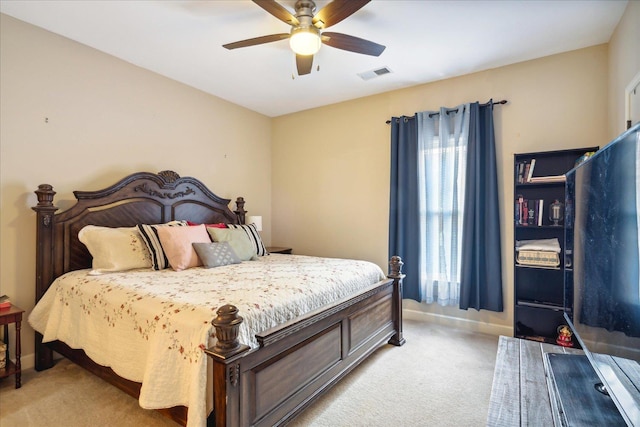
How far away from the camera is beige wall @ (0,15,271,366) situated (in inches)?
102

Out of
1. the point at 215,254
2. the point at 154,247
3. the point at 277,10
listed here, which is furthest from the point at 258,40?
the point at 154,247

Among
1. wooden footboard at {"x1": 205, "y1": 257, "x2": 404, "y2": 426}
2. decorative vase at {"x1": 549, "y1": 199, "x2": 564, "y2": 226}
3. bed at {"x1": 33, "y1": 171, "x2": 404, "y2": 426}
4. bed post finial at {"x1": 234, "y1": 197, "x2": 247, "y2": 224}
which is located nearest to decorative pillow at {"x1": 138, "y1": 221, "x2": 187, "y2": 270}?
bed at {"x1": 33, "y1": 171, "x2": 404, "y2": 426}

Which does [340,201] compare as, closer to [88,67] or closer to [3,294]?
[88,67]

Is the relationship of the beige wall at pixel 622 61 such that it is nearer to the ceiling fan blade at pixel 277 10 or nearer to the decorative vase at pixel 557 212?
the decorative vase at pixel 557 212

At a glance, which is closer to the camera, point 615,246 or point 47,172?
point 615,246

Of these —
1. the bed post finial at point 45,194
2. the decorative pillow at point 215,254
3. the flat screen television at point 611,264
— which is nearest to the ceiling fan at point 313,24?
the flat screen television at point 611,264

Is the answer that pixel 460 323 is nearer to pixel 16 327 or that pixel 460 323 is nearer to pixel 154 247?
pixel 154 247

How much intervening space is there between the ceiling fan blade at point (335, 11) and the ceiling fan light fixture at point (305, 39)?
0.07 m

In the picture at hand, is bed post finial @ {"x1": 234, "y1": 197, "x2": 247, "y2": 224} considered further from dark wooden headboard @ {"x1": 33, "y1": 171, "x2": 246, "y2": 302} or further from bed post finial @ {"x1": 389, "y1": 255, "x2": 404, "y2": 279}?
bed post finial @ {"x1": 389, "y1": 255, "x2": 404, "y2": 279}

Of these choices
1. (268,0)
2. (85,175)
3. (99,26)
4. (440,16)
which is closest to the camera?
(268,0)

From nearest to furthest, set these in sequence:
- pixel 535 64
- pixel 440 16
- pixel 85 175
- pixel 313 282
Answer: pixel 313 282 < pixel 440 16 < pixel 85 175 < pixel 535 64

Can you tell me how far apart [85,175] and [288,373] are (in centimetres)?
262

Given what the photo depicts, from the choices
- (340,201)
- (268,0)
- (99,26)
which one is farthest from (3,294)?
(340,201)

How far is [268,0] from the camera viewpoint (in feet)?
6.54
